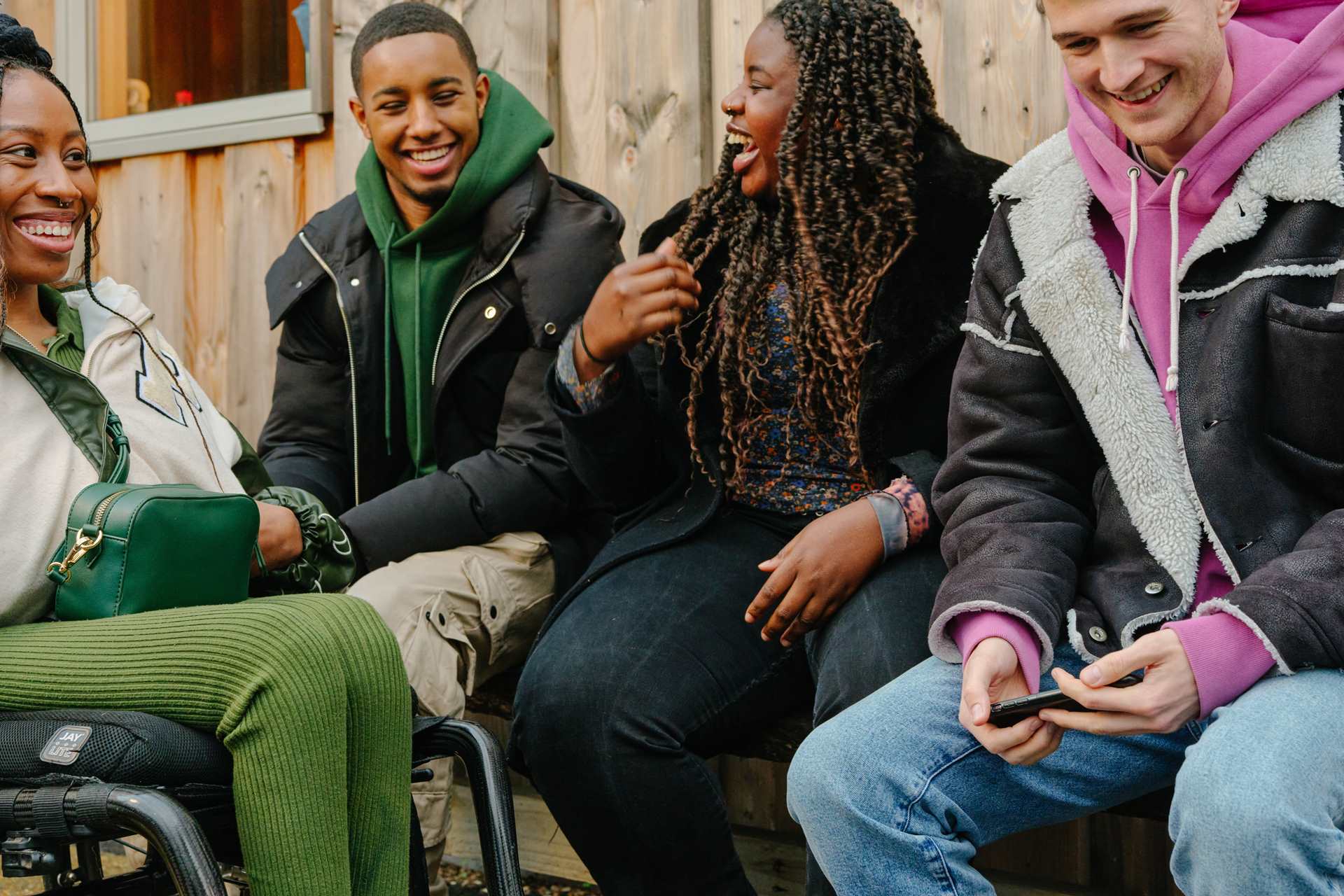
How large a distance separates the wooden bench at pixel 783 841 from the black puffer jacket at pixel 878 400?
0.44 m

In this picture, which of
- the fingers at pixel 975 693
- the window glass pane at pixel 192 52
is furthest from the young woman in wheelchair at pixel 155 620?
the window glass pane at pixel 192 52

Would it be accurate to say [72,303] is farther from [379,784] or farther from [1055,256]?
[1055,256]

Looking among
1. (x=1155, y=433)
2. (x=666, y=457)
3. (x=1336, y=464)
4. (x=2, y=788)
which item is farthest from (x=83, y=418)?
(x=1336, y=464)

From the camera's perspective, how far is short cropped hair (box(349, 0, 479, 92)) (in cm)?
334

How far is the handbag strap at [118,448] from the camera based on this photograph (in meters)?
2.10

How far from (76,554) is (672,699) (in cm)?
96

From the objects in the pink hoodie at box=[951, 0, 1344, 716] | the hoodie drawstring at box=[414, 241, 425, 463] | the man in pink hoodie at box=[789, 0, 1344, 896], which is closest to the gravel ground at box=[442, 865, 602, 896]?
the hoodie drawstring at box=[414, 241, 425, 463]

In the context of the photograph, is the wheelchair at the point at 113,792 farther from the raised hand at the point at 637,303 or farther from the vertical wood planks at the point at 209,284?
the vertical wood planks at the point at 209,284

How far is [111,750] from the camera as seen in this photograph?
5.96 feet

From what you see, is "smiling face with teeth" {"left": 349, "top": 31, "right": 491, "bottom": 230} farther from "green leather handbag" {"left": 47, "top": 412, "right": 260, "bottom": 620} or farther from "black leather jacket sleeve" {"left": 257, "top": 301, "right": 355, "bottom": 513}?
"green leather handbag" {"left": 47, "top": 412, "right": 260, "bottom": 620}

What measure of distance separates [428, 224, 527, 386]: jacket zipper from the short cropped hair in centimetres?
50

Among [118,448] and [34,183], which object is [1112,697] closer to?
[118,448]

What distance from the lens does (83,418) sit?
2131 mm

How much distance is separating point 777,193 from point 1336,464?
1259 millimetres
